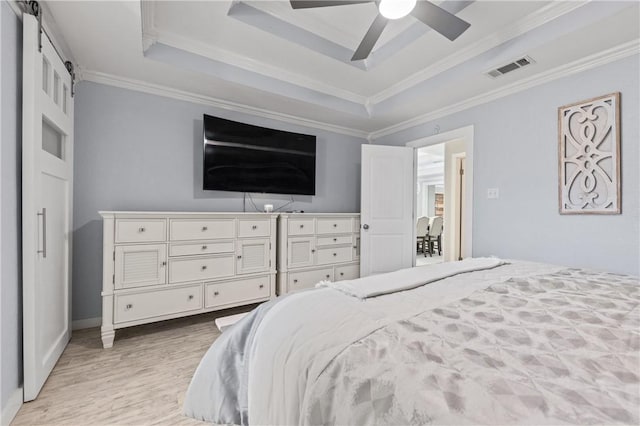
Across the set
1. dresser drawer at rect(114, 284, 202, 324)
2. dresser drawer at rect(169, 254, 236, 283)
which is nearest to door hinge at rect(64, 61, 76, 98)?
dresser drawer at rect(169, 254, 236, 283)

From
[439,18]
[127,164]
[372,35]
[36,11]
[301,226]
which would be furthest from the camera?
[301,226]

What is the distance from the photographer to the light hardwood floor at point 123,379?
142 centimetres

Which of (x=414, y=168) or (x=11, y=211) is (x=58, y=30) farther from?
(x=414, y=168)

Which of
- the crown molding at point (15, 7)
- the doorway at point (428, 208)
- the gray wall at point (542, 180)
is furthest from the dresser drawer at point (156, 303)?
the doorway at point (428, 208)

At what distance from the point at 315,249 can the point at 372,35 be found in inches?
82.4

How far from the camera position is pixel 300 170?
11.6 ft

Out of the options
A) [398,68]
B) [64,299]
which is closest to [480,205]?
[398,68]

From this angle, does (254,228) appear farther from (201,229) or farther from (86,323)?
(86,323)

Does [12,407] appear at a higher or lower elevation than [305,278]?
lower

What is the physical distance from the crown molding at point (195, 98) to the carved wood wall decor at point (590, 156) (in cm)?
250

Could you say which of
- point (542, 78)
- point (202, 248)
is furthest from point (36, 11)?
point (542, 78)

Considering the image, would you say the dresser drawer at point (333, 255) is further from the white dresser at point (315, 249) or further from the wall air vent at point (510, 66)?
the wall air vent at point (510, 66)

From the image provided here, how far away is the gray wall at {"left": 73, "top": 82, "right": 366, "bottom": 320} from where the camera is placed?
2.50 metres

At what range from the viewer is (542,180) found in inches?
98.2
